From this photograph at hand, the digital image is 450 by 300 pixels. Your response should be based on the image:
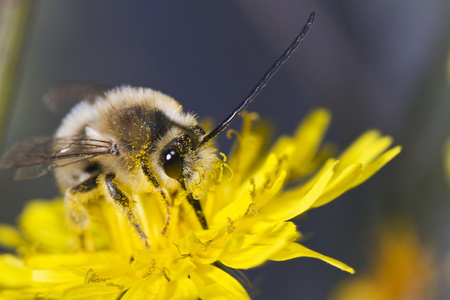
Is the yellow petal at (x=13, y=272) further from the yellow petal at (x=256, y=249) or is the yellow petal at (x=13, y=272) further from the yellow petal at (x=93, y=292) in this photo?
the yellow petal at (x=256, y=249)

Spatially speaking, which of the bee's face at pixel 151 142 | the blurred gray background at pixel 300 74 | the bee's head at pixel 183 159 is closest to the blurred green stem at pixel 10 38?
the blurred gray background at pixel 300 74

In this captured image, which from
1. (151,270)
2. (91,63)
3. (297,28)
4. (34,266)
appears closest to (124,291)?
(151,270)

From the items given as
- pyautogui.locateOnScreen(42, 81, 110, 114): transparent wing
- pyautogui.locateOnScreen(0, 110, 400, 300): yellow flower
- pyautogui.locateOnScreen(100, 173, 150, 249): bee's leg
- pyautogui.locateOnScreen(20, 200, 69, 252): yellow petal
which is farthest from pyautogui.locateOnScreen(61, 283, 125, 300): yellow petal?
pyautogui.locateOnScreen(42, 81, 110, 114): transparent wing

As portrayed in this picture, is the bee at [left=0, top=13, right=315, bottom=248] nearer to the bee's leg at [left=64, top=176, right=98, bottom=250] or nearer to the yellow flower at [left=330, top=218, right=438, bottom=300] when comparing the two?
the bee's leg at [left=64, top=176, right=98, bottom=250]

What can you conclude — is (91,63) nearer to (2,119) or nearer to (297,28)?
(297,28)

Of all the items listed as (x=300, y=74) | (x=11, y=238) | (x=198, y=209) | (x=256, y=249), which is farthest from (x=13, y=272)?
(x=300, y=74)

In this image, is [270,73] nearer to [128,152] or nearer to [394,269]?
[128,152]
